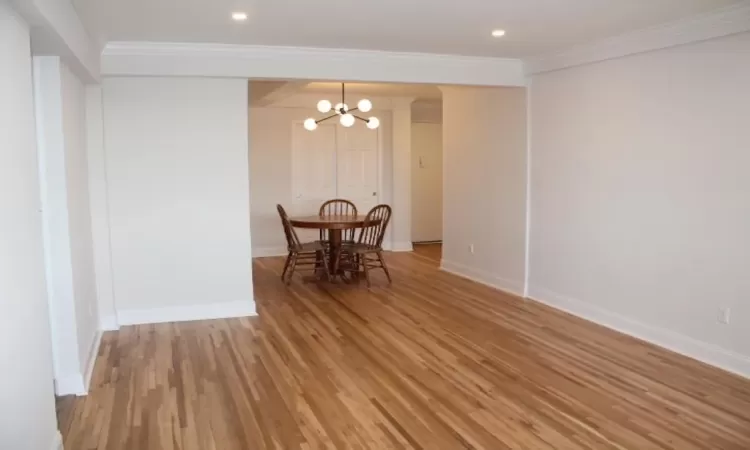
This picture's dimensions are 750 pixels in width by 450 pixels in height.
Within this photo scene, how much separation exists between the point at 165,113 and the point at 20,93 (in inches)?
109

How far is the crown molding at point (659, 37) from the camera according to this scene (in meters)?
3.85

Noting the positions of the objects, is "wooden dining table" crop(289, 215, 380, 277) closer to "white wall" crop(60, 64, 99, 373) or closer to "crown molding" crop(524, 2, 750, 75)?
"white wall" crop(60, 64, 99, 373)

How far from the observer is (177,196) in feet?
17.1

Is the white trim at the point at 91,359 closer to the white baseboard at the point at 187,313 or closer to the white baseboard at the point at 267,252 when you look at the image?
the white baseboard at the point at 187,313

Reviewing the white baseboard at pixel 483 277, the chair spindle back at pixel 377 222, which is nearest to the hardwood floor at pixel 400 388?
the white baseboard at pixel 483 277

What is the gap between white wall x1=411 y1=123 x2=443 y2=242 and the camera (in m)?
10.2

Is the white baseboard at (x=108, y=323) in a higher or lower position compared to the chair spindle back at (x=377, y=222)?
lower

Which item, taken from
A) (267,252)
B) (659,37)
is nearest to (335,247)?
(267,252)

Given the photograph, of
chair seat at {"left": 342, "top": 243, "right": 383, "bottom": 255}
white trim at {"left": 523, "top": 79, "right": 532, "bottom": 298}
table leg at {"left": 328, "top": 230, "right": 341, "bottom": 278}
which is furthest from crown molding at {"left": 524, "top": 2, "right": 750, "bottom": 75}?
table leg at {"left": 328, "top": 230, "right": 341, "bottom": 278}

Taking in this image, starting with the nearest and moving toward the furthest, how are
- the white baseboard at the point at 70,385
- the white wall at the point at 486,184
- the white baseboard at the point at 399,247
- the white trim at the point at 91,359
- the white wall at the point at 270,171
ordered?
the white baseboard at the point at 70,385
the white trim at the point at 91,359
the white wall at the point at 486,184
the white wall at the point at 270,171
the white baseboard at the point at 399,247

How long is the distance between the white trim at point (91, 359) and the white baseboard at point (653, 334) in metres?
4.01

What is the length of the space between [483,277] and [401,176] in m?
3.07

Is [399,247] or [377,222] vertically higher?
[377,222]

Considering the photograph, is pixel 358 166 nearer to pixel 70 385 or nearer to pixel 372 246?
pixel 372 246
